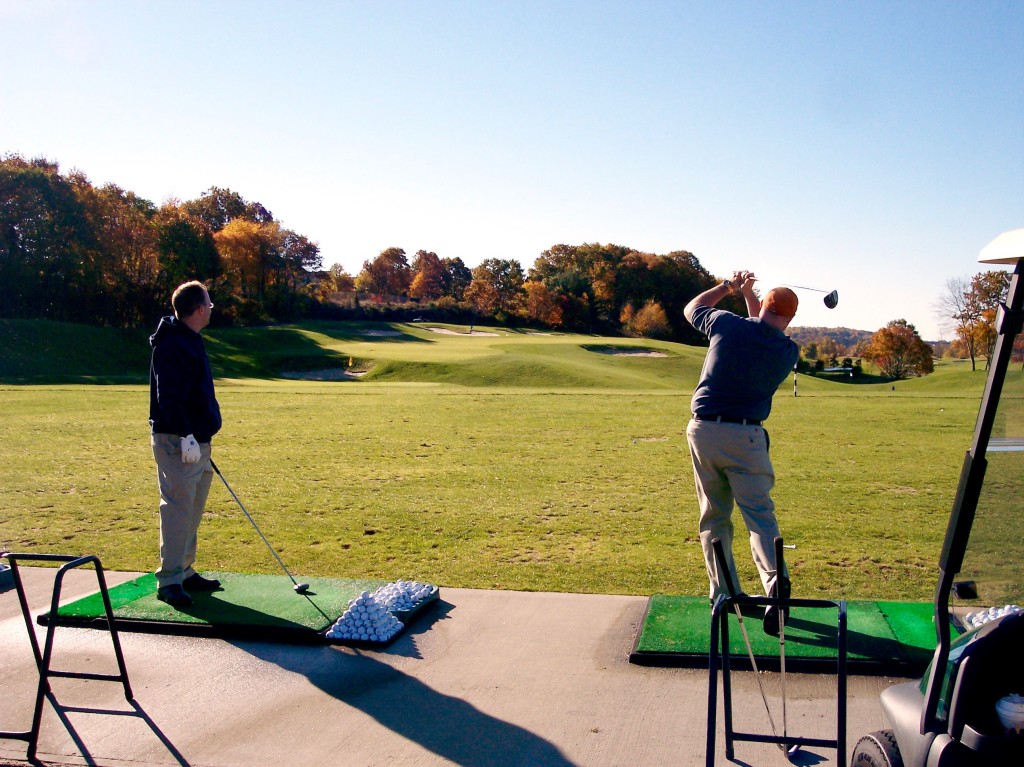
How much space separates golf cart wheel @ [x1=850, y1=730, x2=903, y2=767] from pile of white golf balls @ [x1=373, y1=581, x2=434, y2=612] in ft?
11.5

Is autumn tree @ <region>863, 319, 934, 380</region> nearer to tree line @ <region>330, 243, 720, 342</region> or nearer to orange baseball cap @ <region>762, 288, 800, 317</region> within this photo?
tree line @ <region>330, 243, 720, 342</region>

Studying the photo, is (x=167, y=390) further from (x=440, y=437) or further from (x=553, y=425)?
(x=553, y=425)

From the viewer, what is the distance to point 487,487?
1213 centimetres

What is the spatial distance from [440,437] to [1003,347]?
586 inches

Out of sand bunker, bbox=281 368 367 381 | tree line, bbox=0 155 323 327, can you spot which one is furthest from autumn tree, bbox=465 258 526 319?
sand bunker, bbox=281 368 367 381

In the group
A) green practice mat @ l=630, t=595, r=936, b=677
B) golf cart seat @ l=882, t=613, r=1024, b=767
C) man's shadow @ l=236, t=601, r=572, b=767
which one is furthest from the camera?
green practice mat @ l=630, t=595, r=936, b=677

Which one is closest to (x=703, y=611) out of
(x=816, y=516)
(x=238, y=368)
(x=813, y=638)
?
(x=813, y=638)

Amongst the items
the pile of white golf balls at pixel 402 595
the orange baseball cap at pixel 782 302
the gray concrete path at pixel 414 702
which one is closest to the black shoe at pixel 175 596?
the gray concrete path at pixel 414 702

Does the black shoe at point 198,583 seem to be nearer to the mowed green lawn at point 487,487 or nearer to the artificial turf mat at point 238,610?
the artificial turf mat at point 238,610

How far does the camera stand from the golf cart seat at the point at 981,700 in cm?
260

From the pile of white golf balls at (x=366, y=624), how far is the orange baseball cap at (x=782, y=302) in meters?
3.26

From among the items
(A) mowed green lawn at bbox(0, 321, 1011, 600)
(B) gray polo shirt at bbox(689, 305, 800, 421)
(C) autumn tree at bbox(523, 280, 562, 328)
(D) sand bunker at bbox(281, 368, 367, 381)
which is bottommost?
(D) sand bunker at bbox(281, 368, 367, 381)

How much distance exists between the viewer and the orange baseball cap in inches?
233

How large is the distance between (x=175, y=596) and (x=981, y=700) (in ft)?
17.6
